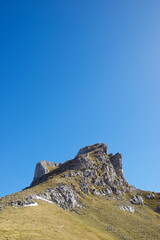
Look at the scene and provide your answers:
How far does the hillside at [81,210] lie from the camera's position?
3892cm

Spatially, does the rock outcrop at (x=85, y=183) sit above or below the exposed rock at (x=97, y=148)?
below

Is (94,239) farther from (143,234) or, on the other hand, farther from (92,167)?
(92,167)

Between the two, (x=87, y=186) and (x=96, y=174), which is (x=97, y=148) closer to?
Answer: (x=96, y=174)

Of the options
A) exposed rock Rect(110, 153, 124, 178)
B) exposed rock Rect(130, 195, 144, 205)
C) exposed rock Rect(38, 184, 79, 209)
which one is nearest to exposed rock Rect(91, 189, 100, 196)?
exposed rock Rect(38, 184, 79, 209)

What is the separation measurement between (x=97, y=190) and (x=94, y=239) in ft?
184

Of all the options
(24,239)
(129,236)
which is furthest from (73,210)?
(24,239)

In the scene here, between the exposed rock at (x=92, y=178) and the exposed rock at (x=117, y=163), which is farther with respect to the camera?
the exposed rock at (x=117, y=163)

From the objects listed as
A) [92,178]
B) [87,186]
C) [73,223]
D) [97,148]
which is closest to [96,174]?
[92,178]

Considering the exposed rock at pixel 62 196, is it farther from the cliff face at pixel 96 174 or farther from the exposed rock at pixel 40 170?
the exposed rock at pixel 40 170

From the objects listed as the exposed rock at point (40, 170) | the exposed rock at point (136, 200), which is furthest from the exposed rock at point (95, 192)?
the exposed rock at point (40, 170)

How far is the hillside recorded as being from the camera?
128ft

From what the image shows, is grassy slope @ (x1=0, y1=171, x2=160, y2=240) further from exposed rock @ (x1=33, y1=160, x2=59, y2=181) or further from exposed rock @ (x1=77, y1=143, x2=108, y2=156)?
exposed rock @ (x1=33, y1=160, x2=59, y2=181)

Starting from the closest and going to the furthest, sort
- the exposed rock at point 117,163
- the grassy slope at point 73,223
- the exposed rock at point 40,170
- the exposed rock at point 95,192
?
the grassy slope at point 73,223
the exposed rock at point 95,192
the exposed rock at point 117,163
the exposed rock at point 40,170

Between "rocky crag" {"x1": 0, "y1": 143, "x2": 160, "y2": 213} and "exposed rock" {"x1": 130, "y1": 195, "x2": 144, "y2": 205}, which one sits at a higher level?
"rocky crag" {"x1": 0, "y1": 143, "x2": 160, "y2": 213}
